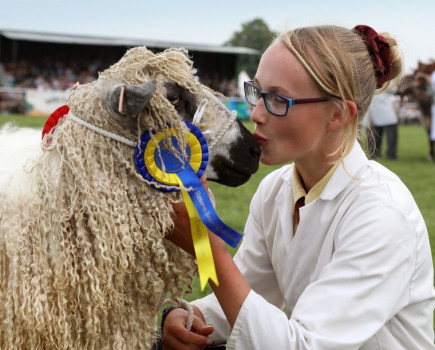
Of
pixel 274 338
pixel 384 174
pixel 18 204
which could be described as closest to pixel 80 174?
pixel 18 204

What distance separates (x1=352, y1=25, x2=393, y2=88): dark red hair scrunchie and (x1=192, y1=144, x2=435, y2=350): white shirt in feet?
0.93

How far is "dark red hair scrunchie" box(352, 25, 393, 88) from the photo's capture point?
7.07ft

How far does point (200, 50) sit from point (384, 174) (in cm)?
2977

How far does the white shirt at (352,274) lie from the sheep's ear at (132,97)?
64 centimetres

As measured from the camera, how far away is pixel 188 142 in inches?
81.2

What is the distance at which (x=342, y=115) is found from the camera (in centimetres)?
207

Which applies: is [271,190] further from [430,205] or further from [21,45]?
[21,45]

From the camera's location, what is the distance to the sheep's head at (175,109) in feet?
6.58

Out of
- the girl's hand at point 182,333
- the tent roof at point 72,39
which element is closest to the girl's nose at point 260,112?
the girl's hand at point 182,333

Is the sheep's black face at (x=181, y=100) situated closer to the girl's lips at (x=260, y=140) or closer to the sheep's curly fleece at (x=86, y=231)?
the sheep's curly fleece at (x=86, y=231)

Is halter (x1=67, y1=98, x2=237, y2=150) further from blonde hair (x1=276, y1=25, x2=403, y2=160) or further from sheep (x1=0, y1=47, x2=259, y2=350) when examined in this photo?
blonde hair (x1=276, y1=25, x2=403, y2=160)

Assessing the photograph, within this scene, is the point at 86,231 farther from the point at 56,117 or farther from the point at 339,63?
the point at 339,63

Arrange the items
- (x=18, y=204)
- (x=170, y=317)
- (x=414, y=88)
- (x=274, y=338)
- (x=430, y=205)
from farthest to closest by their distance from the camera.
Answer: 1. (x=414, y=88)
2. (x=430, y=205)
3. (x=170, y=317)
4. (x=18, y=204)
5. (x=274, y=338)

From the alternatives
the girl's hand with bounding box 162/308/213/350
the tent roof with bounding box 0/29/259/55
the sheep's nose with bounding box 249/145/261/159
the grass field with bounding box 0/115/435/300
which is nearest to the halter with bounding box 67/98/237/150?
the sheep's nose with bounding box 249/145/261/159
